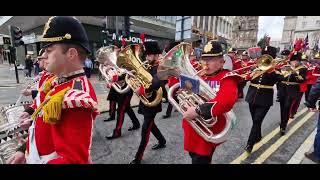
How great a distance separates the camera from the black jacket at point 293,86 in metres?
6.15

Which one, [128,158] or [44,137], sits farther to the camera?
[128,158]

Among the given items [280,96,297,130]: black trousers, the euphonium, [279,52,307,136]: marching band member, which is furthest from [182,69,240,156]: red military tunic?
[279,52,307,136]: marching band member

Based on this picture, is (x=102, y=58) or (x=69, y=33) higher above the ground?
(x=69, y=33)

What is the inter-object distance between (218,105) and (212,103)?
66 millimetres

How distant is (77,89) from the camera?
1.44 m

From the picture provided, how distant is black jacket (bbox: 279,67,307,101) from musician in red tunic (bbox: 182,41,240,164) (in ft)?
13.8

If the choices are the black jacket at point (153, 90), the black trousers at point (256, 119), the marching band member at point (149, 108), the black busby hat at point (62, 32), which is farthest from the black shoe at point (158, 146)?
the black busby hat at point (62, 32)

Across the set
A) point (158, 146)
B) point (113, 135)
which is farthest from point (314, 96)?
point (113, 135)

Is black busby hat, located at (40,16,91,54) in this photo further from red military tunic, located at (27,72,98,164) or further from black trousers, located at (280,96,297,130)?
black trousers, located at (280,96,297,130)

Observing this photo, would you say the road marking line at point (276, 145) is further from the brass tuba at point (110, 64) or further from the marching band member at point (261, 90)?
the brass tuba at point (110, 64)

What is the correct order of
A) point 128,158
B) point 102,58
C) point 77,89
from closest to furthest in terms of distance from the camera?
point 77,89
point 128,158
point 102,58
